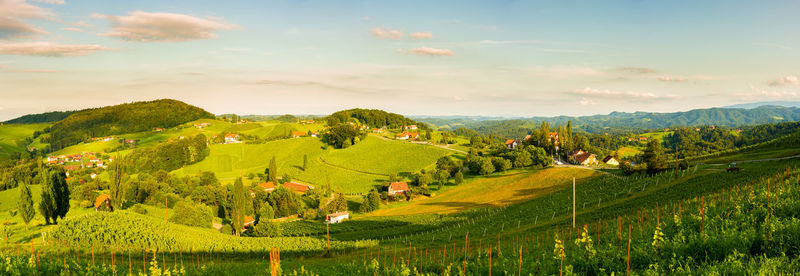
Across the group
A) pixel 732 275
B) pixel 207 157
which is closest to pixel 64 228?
pixel 732 275

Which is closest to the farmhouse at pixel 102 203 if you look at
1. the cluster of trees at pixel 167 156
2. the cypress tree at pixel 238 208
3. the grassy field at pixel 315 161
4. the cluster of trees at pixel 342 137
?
the cypress tree at pixel 238 208

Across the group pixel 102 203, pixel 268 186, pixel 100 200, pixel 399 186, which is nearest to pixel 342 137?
pixel 268 186

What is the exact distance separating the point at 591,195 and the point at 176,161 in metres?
136

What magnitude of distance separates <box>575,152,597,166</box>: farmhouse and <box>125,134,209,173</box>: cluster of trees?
136 meters

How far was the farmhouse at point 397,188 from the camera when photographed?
81.2m

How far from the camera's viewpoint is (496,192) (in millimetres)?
67250

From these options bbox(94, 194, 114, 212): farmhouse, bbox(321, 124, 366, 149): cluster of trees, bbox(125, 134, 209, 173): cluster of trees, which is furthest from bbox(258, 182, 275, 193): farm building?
bbox(125, 134, 209, 173): cluster of trees

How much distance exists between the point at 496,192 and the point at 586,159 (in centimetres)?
5428

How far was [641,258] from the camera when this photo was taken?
9930 mm

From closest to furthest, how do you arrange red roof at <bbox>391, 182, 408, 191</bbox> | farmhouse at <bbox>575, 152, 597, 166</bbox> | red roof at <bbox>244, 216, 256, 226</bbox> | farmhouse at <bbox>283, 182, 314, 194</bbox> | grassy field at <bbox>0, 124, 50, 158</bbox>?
red roof at <bbox>244, 216, 256, 226</bbox> → red roof at <bbox>391, 182, 408, 191</bbox> → farmhouse at <bbox>283, 182, 314, 194</bbox> → farmhouse at <bbox>575, 152, 597, 166</bbox> → grassy field at <bbox>0, 124, 50, 158</bbox>

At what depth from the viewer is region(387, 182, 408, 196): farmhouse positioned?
266 feet

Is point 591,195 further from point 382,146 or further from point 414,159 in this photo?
point 382,146

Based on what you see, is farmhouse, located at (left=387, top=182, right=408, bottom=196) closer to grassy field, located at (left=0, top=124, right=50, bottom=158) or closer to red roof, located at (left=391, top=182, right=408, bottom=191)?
red roof, located at (left=391, top=182, right=408, bottom=191)

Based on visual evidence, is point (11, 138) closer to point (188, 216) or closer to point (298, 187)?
point (298, 187)
